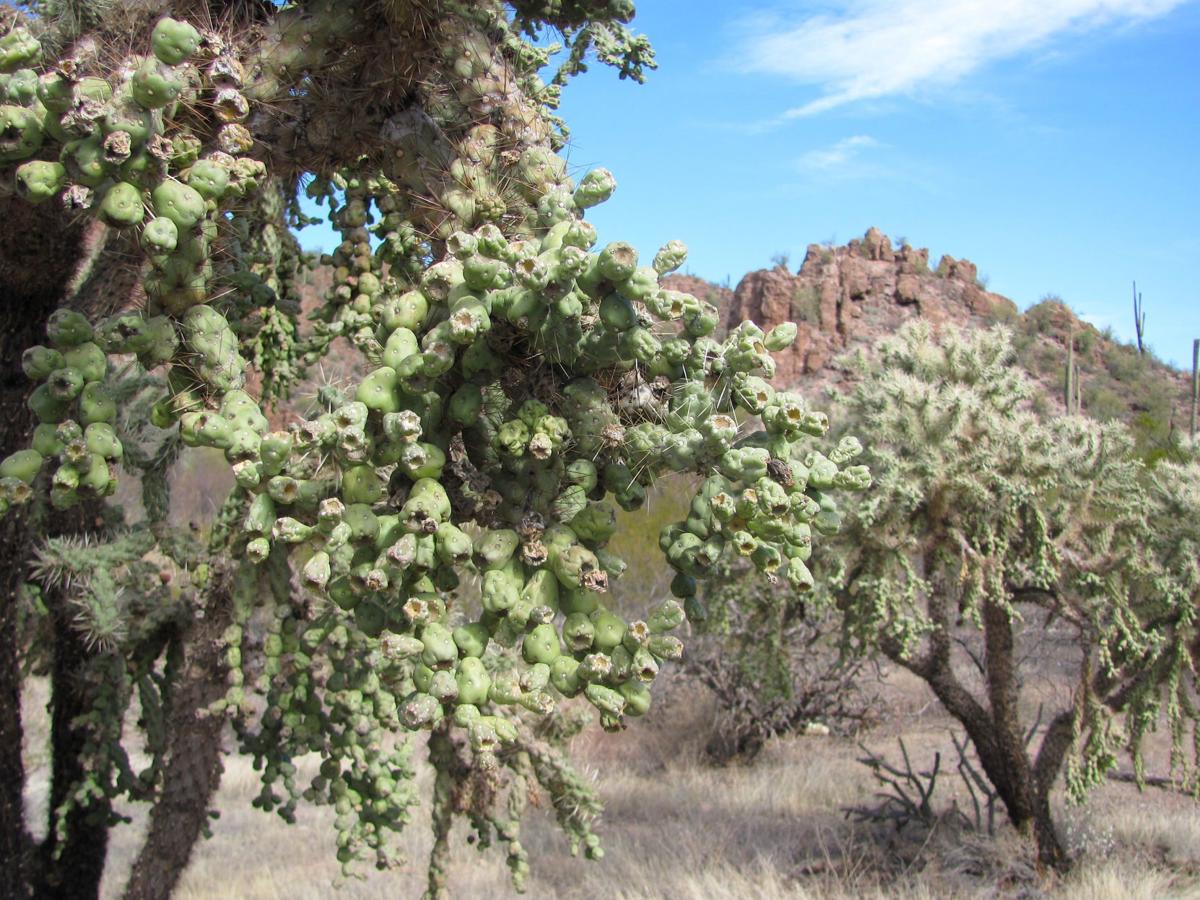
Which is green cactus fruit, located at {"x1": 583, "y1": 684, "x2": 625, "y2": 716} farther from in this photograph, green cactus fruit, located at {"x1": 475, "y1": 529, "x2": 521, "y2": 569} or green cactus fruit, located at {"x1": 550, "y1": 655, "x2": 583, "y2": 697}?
green cactus fruit, located at {"x1": 475, "y1": 529, "x2": 521, "y2": 569}

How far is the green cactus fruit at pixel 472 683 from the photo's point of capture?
135 centimetres

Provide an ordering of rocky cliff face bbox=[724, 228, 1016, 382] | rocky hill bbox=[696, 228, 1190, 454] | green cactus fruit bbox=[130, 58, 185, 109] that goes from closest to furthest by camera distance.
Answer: green cactus fruit bbox=[130, 58, 185, 109]
rocky hill bbox=[696, 228, 1190, 454]
rocky cliff face bbox=[724, 228, 1016, 382]

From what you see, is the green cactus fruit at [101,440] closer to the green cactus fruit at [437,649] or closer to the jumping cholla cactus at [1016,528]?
the green cactus fruit at [437,649]

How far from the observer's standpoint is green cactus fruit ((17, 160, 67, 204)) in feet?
4.80

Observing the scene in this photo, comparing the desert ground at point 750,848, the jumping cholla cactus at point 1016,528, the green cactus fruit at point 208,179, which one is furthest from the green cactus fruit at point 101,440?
the jumping cholla cactus at point 1016,528

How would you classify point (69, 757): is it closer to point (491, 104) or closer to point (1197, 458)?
point (491, 104)

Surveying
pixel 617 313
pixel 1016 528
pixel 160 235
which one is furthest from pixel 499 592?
pixel 1016 528

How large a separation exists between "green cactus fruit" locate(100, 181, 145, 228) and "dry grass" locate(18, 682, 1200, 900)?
538 cm

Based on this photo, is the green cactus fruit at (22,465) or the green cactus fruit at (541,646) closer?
the green cactus fruit at (541,646)

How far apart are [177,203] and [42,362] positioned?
32cm

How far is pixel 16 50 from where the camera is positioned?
1532mm

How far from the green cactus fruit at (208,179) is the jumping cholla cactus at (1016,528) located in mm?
3621

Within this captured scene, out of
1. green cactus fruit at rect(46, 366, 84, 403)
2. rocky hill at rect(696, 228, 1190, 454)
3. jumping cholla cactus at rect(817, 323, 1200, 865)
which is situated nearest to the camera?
green cactus fruit at rect(46, 366, 84, 403)

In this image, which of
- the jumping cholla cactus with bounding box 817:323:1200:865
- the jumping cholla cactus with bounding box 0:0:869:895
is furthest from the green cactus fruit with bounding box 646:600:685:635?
the jumping cholla cactus with bounding box 817:323:1200:865
